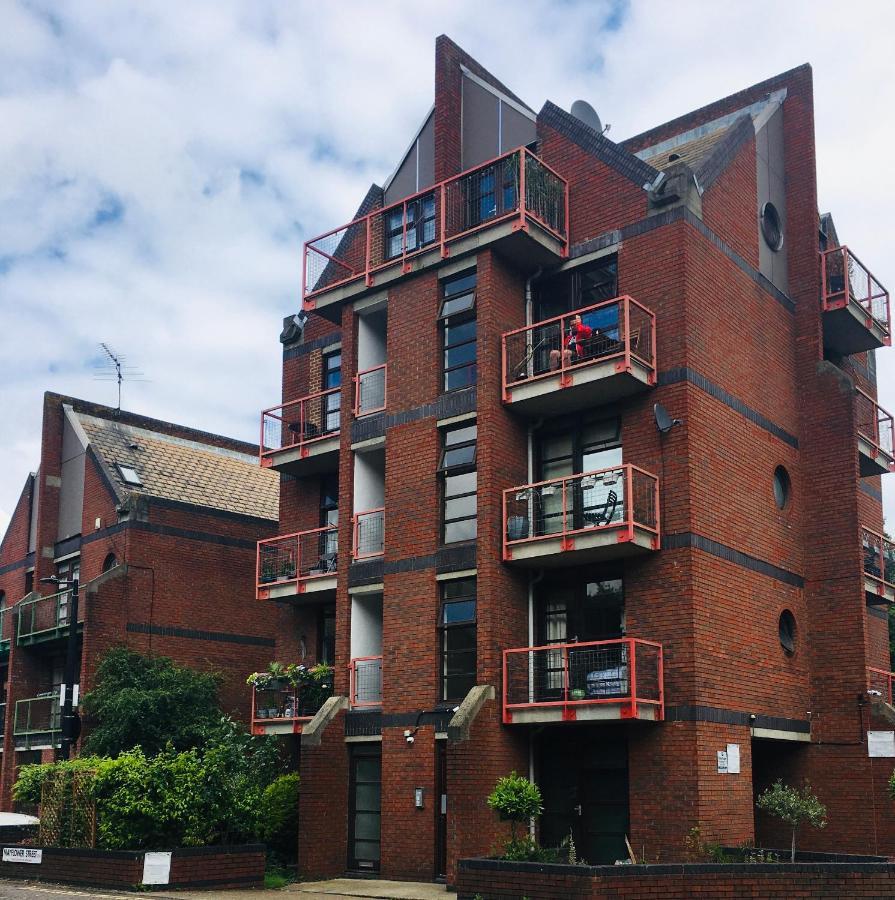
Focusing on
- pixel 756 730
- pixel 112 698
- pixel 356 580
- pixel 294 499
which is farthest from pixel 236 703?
pixel 756 730

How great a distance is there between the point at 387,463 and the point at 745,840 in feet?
→ 32.0

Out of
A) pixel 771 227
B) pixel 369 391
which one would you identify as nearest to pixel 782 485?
pixel 771 227

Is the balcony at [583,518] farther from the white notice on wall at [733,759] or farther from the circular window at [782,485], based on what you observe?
the circular window at [782,485]

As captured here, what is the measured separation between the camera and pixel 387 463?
25.1 metres

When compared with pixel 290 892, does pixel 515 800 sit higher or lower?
higher

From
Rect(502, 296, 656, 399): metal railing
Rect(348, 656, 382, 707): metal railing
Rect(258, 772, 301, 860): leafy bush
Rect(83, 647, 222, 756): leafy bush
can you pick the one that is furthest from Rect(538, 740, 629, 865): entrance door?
Rect(83, 647, 222, 756): leafy bush

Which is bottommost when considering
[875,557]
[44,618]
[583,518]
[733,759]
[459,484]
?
[733,759]

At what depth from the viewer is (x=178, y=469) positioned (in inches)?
1423

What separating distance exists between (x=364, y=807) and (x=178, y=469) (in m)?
15.0

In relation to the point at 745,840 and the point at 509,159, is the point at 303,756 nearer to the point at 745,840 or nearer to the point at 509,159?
the point at 745,840

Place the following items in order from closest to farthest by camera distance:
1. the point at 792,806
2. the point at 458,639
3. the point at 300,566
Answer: the point at 792,806, the point at 458,639, the point at 300,566

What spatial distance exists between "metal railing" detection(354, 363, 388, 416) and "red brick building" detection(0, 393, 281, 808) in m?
8.95

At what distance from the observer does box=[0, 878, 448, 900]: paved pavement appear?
19359 millimetres

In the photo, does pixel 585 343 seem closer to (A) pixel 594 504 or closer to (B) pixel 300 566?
(A) pixel 594 504
